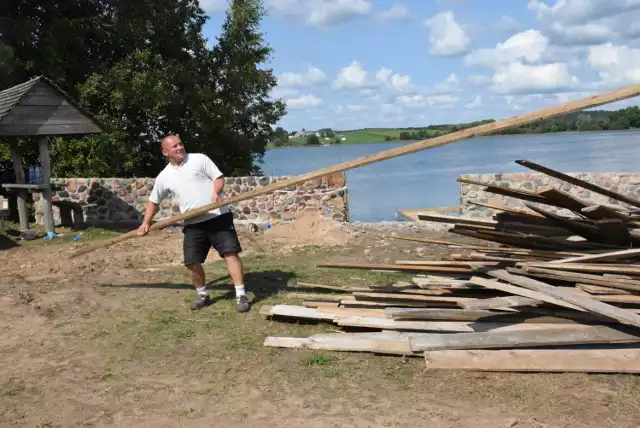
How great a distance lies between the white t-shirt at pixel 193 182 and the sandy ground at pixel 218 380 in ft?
3.63

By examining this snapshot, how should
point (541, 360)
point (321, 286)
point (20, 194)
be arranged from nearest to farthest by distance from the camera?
point (541, 360), point (321, 286), point (20, 194)

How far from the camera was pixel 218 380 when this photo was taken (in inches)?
168

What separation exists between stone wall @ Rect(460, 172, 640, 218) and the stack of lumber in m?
6.90

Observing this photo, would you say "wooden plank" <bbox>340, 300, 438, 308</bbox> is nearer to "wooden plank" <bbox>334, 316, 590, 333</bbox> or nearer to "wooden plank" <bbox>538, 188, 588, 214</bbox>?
"wooden plank" <bbox>334, 316, 590, 333</bbox>

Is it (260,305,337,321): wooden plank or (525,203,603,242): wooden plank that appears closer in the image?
(525,203,603,242): wooden plank

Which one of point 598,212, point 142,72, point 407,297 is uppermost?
point 142,72

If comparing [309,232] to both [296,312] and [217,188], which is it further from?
[296,312]

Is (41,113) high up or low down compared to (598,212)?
up

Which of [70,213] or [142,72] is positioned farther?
[142,72]

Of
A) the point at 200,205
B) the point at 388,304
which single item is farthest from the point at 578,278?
the point at 200,205

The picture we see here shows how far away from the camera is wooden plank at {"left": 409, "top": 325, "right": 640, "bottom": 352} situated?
427 centimetres

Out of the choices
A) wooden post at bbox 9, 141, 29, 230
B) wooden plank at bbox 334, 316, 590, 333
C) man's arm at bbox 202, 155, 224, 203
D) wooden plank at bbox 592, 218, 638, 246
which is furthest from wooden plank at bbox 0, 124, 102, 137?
wooden plank at bbox 592, 218, 638, 246

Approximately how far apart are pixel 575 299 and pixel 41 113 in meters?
10.7

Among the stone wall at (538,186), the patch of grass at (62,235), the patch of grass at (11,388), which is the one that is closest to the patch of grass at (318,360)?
the patch of grass at (11,388)
